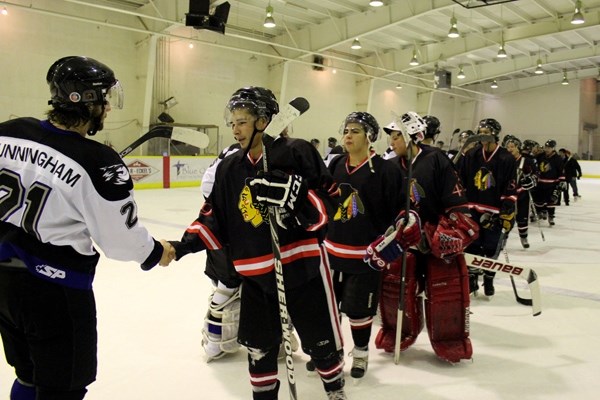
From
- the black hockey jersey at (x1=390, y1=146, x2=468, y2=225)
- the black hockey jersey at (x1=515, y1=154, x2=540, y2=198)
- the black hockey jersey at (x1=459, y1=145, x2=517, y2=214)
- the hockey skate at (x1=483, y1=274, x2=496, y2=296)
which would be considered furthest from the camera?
the black hockey jersey at (x1=515, y1=154, x2=540, y2=198)

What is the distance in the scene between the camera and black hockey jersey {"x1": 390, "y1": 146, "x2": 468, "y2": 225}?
2877 mm

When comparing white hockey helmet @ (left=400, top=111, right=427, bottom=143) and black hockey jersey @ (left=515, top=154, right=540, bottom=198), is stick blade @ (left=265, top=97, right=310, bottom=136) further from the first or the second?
black hockey jersey @ (left=515, top=154, right=540, bottom=198)

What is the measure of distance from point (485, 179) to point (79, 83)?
3571mm

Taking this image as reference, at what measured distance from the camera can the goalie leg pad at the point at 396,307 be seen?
118 inches

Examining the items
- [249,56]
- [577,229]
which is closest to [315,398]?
[577,229]

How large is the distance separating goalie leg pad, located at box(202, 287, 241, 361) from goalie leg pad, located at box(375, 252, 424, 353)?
2.80ft

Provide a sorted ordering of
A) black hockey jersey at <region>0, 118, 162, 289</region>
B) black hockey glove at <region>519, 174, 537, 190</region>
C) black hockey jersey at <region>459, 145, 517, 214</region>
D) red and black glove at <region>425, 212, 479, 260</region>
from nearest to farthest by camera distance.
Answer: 1. black hockey jersey at <region>0, 118, 162, 289</region>
2. red and black glove at <region>425, 212, 479, 260</region>
3. black hockey jersey at <region>459, 145, 517, 214</region>
4. black hockey glove at <region>519, 174, 537, 190</region>

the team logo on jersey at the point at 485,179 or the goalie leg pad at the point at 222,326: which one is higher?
the team logo on jersey at the point at 485,179

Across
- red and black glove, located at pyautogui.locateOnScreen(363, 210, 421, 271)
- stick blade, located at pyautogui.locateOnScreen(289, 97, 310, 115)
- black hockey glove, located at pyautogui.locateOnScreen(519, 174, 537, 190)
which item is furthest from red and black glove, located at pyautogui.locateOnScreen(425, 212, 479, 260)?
black hockey glove, located at pyautogui.locateOnScreen(519, 174, 537, 190)

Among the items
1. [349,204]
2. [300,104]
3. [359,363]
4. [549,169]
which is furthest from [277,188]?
[549,169]

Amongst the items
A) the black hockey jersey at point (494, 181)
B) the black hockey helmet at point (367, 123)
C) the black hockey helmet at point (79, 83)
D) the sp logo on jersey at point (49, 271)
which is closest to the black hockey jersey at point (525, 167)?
the black hockey jersey at point (494, 181)

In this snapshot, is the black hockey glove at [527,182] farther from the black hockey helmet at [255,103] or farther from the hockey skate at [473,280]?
the black hockey helmet at [255,103]

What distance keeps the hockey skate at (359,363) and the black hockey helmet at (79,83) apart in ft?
5.80

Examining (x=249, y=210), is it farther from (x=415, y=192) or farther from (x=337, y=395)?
(x=415, y=192)
